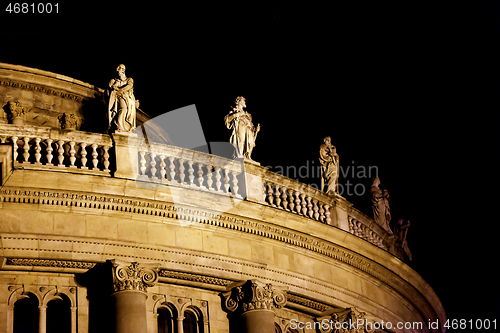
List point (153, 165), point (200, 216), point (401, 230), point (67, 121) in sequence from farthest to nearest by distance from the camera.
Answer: point (67, 121) < point (401, 230) < point (200, 216) < point (153, 165)

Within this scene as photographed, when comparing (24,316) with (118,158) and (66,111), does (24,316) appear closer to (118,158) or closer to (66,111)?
(118,158)

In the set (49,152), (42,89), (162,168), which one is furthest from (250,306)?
(42,89)

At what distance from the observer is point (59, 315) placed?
90.5 ft

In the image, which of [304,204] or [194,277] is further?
[304,204]

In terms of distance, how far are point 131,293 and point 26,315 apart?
307 centimetres

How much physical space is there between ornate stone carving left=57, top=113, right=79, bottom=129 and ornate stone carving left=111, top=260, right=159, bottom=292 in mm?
14222

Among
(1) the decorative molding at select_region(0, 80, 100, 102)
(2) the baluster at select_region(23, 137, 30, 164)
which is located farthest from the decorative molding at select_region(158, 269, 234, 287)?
(1) the decorative molding at select_region(0, 80, 100, 102)

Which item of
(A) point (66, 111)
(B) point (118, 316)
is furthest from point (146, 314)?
(A) point (66, 111)

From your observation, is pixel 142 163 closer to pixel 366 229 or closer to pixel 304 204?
pixel 304 204

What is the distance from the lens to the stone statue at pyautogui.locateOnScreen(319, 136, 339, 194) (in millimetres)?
35219

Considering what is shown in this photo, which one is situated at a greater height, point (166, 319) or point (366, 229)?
point (366, 229)

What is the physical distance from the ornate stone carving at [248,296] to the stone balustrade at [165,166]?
2.82 metres

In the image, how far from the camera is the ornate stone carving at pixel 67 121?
40.9m

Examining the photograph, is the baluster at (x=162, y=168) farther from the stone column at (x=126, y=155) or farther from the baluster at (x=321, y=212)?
the baluster at (x=321, y=212)
